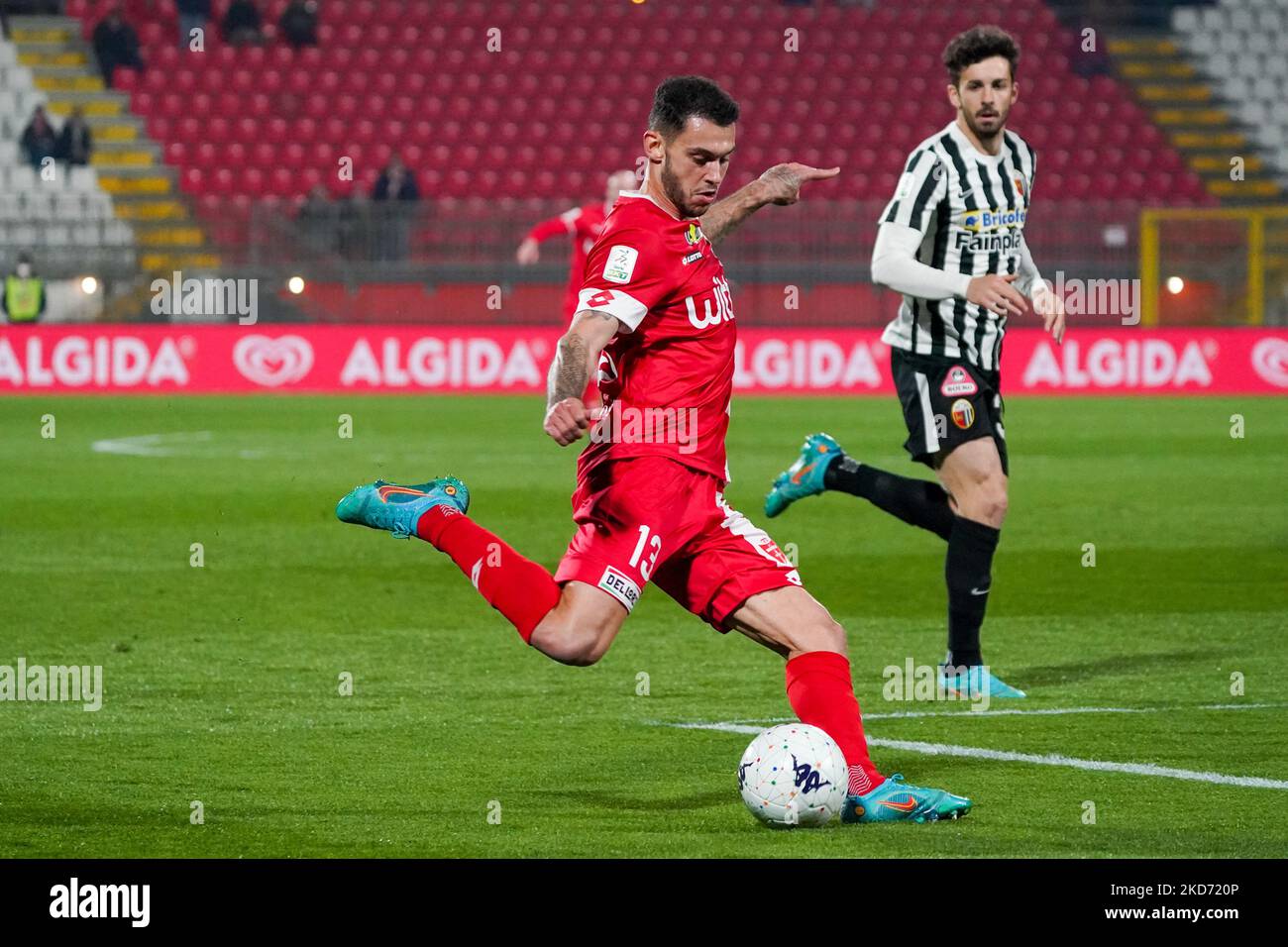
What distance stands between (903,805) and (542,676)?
2672 millimetres

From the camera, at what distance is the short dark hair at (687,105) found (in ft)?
17.0

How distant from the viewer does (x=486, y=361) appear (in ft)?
76.1

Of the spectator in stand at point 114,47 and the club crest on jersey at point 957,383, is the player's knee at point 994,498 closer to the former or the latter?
the club crest on jersey at point 957,383

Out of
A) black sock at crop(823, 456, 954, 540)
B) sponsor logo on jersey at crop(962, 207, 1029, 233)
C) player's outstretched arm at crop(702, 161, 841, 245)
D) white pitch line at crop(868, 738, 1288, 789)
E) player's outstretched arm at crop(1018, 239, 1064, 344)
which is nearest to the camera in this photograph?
white pitch line at crop(868, 738, 1288, 789)

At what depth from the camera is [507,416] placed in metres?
20.3

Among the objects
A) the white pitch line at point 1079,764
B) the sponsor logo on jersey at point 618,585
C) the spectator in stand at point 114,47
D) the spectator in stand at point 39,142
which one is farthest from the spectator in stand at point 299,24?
the sponsor logo on jersey at point 618,585

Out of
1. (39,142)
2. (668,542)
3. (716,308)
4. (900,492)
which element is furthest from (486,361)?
(668,542)

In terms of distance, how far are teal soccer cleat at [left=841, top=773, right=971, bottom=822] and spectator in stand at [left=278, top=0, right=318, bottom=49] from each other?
2608 centimetres

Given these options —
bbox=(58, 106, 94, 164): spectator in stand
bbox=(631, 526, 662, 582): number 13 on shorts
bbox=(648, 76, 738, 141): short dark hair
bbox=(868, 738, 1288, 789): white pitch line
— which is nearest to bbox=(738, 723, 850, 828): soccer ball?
bbox=(631, 526, 662, 582): number 13 on shorts

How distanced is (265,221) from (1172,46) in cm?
1464

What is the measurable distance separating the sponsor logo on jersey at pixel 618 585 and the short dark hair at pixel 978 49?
9.40 ft

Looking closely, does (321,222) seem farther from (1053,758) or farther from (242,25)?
(1053,758)

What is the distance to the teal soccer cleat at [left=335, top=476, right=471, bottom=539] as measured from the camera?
547cm

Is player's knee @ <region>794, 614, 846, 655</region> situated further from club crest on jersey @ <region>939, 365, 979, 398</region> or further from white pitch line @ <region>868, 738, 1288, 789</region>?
club crest on jersey @ <region>939, 365, 979, 398</region>
